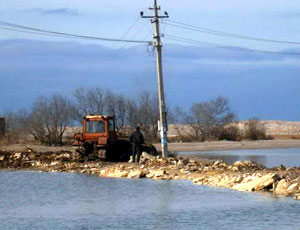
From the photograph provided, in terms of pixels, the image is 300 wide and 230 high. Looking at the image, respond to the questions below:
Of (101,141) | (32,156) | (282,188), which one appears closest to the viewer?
(282,188)

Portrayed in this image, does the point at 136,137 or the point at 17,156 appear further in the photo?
the point at 17,156

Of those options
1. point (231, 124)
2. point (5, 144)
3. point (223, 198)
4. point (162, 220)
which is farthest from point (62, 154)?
point (231, 124)

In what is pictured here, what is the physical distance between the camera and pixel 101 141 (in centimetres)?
3575

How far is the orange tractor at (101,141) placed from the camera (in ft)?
118

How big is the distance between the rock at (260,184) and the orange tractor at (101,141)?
11.9 meters

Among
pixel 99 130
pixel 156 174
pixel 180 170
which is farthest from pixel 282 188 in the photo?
pixel 99 130

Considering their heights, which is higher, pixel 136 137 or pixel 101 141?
pixel 136 137

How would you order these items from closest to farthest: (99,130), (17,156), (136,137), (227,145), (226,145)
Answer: (136,137) < (99,130) < (17,156) < (226,145) < (227,145)

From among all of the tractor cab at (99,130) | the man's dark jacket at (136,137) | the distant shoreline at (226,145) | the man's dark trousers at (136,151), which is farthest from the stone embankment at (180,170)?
the distant shoreline at (226,145)

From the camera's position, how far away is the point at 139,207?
21516 mm

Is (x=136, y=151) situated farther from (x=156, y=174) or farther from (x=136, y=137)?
(x=156, y=174)

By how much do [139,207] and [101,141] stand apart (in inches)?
568

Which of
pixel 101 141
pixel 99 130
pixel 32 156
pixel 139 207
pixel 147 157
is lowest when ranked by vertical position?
pixel 139 207

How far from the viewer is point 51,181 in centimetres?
3150
